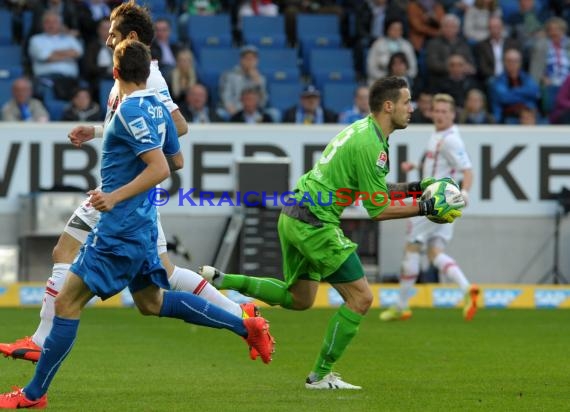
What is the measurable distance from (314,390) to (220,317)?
1.01 meters

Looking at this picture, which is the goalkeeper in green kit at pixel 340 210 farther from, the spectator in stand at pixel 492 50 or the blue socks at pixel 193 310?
the spectator in stand at pixel 492 50

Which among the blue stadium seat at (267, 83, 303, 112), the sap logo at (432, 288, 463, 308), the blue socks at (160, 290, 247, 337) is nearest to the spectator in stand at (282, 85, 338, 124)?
the blue stadium seat at (267, 83, 303, 112)

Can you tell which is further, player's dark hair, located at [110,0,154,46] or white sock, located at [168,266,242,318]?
white sock, located at [168,266,242,318]

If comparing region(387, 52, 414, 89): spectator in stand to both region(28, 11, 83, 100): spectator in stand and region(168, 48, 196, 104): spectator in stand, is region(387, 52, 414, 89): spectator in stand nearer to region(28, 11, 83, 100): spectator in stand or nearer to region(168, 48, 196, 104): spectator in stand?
region(168, 48, 196, 104): spectator in stand

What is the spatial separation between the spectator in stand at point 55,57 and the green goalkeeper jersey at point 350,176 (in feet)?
33.9

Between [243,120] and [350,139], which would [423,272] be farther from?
[350,139]

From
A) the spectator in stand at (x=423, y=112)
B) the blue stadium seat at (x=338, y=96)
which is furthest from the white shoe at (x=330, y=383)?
the blue stadium seat at (x=338, y=96)

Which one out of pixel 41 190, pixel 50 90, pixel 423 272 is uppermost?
pixel 50 90

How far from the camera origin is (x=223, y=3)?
22.1 m

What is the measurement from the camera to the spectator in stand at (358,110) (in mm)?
18875

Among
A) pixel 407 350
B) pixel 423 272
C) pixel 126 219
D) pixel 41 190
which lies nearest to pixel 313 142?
pixel 423 272

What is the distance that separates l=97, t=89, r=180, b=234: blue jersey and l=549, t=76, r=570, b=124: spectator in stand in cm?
1237

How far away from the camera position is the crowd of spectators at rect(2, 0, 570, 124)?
1911 centimetres

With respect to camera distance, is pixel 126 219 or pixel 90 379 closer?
pixel 126 219
